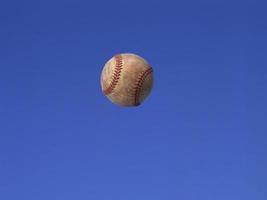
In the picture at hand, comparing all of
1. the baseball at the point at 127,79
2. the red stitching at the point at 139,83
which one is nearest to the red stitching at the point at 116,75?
the baseball at the point at 127,79

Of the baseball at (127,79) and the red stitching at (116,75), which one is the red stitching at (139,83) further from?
the red stitching at (116,75)

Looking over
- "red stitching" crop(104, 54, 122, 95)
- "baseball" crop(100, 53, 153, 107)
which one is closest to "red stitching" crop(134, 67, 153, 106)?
"baseball" crop(100, 53, 153, 107)

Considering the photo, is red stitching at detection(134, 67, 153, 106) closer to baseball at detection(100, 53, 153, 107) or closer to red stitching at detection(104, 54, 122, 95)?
baseball at detection(100, 53, 153, 107)
